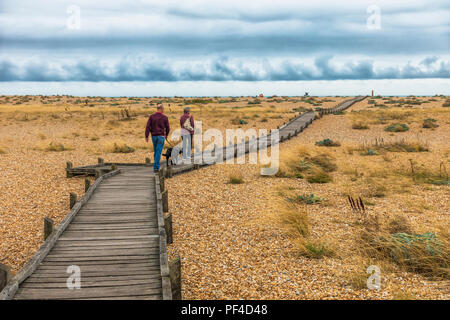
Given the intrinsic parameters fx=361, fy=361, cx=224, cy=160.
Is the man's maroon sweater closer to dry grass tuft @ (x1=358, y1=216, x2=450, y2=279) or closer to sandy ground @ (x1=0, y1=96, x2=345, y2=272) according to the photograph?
sandy ground @ (x1=0, y1=96, x2=345, y2=272)

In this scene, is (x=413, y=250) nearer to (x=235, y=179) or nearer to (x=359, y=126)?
(x=235, y=179)

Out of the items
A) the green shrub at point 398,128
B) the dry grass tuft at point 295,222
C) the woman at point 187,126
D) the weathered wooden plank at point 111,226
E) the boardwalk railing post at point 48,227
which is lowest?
the dry grass tuft at point 295,222

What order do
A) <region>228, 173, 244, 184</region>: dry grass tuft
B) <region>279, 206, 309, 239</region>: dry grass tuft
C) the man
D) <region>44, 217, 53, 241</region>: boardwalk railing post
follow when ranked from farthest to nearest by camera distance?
<region>228, 173, 244, 184</region>: dry grass tuft
the man
<region>279, 206, 309, 239</region>: dry grass tuft
<region>44, 217, 53, 241</region>: boardwalk railing post

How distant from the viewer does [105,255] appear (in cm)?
561

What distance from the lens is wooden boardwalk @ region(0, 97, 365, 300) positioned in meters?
4.59

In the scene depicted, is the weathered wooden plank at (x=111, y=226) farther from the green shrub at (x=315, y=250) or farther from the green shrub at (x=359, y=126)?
the green shrub at (x=359, y=126)

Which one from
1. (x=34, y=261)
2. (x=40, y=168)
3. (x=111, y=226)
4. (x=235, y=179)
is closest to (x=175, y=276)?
(x=34, y=261)

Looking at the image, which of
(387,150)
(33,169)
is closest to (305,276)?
(33,169)

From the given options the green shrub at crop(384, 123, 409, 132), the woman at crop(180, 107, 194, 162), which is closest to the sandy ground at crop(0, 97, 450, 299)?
the woman at crop(180, 107, 194, 162)

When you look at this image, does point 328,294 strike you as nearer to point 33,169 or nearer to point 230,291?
point 230,291

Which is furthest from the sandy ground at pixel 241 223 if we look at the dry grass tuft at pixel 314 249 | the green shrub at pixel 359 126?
the green shrub at pixel 359 126

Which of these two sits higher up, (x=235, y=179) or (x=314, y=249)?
(x=235, y=179)

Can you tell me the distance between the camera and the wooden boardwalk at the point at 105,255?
15.0 ft
